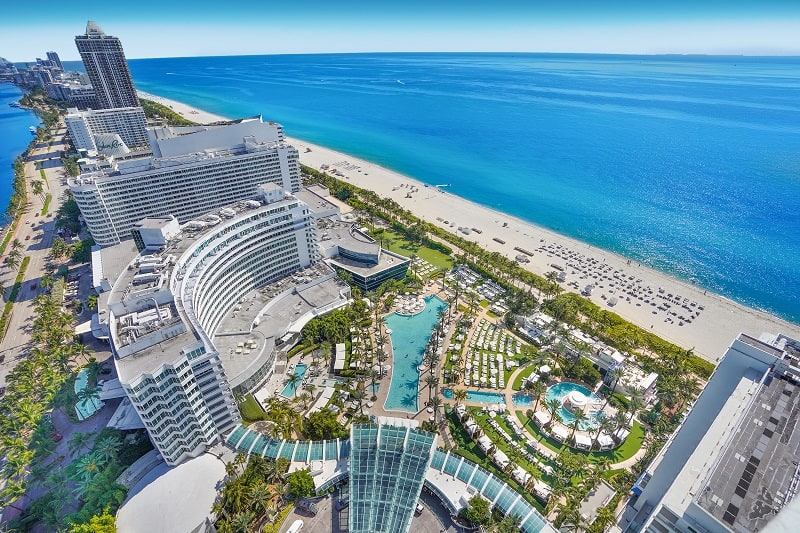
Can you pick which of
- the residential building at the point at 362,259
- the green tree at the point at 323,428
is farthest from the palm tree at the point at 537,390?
the residential building at the point at 362,259

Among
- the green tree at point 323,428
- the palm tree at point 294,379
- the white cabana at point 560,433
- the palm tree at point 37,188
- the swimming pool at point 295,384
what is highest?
the palm tree at point 37,188

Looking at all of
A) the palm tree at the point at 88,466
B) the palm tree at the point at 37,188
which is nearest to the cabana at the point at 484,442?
the palm tree at the point at 88,466

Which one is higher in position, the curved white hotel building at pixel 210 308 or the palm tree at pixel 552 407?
the curved white hotel building at pixel 210 308

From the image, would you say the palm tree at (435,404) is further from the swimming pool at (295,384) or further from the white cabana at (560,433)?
the swimming pool at (295,384)

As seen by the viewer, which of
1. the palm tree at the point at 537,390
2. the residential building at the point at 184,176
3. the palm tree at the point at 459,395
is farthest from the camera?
the residential building at the point at 184,176

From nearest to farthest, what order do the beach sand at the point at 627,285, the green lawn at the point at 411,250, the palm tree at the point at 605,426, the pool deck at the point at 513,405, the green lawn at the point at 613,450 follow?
the pool deck at the point at 513,405, the green lawn at the point at 613,450, the palm tree at the point at 605,426, the beach sand at the point at 627,285, the green lawn at the point at 411,250

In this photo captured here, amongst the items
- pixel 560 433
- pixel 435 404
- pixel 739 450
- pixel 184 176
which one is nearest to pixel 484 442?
pixel 435 404

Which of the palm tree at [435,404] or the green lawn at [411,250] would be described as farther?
the green lawn at [411,250]
